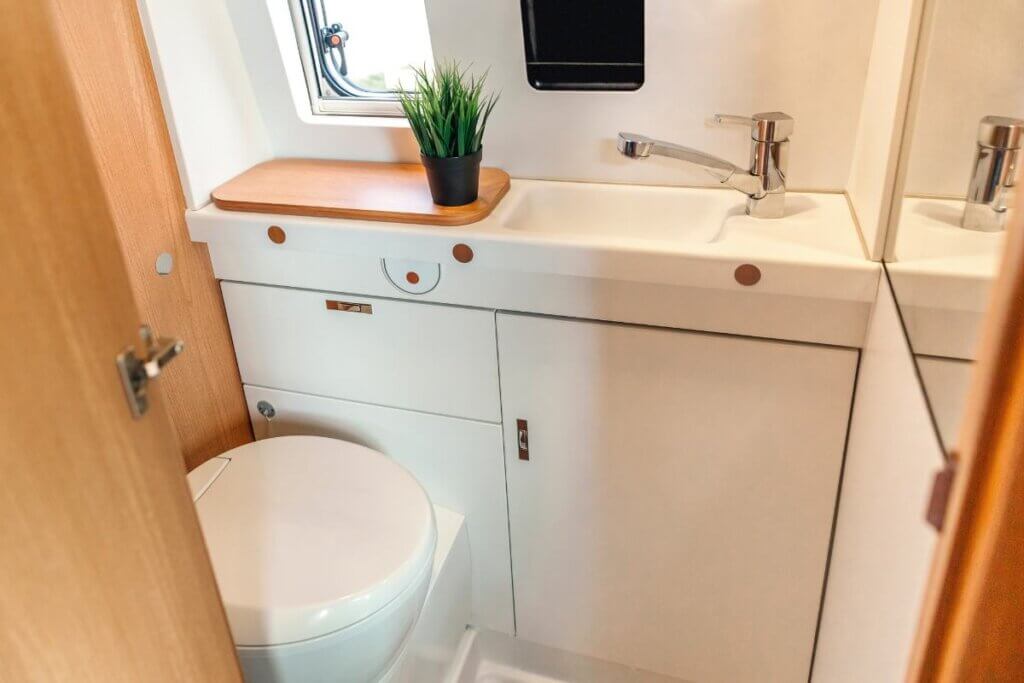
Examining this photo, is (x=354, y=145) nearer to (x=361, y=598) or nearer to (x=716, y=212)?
(x=716, y=212)

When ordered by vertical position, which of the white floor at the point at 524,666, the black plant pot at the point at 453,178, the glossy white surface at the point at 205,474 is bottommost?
the white floor at the point at 524,666

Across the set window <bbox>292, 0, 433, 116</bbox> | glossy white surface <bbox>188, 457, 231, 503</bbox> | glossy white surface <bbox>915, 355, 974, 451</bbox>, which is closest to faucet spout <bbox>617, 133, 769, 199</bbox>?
window <bbox>292, 0, 433, 116</bbox>

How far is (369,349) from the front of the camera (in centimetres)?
135

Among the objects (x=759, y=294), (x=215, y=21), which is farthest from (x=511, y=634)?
(x=215, y=21)

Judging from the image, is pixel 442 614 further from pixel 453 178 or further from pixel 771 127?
pixel 771 127

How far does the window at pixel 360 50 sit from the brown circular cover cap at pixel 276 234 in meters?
0.32

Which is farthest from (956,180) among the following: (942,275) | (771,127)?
(771,127)

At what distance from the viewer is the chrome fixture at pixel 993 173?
58 cm

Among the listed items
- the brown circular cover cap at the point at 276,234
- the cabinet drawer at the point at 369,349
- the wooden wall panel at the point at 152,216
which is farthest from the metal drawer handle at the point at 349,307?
the wooden wall panel at the point at 152,216

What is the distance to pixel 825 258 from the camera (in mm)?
1002

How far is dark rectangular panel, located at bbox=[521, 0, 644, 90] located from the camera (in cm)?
120

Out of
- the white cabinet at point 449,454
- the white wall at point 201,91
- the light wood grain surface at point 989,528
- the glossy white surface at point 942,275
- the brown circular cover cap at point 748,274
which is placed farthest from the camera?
the white cabinet at point 449,454

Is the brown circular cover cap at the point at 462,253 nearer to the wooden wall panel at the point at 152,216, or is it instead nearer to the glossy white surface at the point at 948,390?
the wooden wall panel at the point at 152,216

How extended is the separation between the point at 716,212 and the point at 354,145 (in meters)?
0.64
